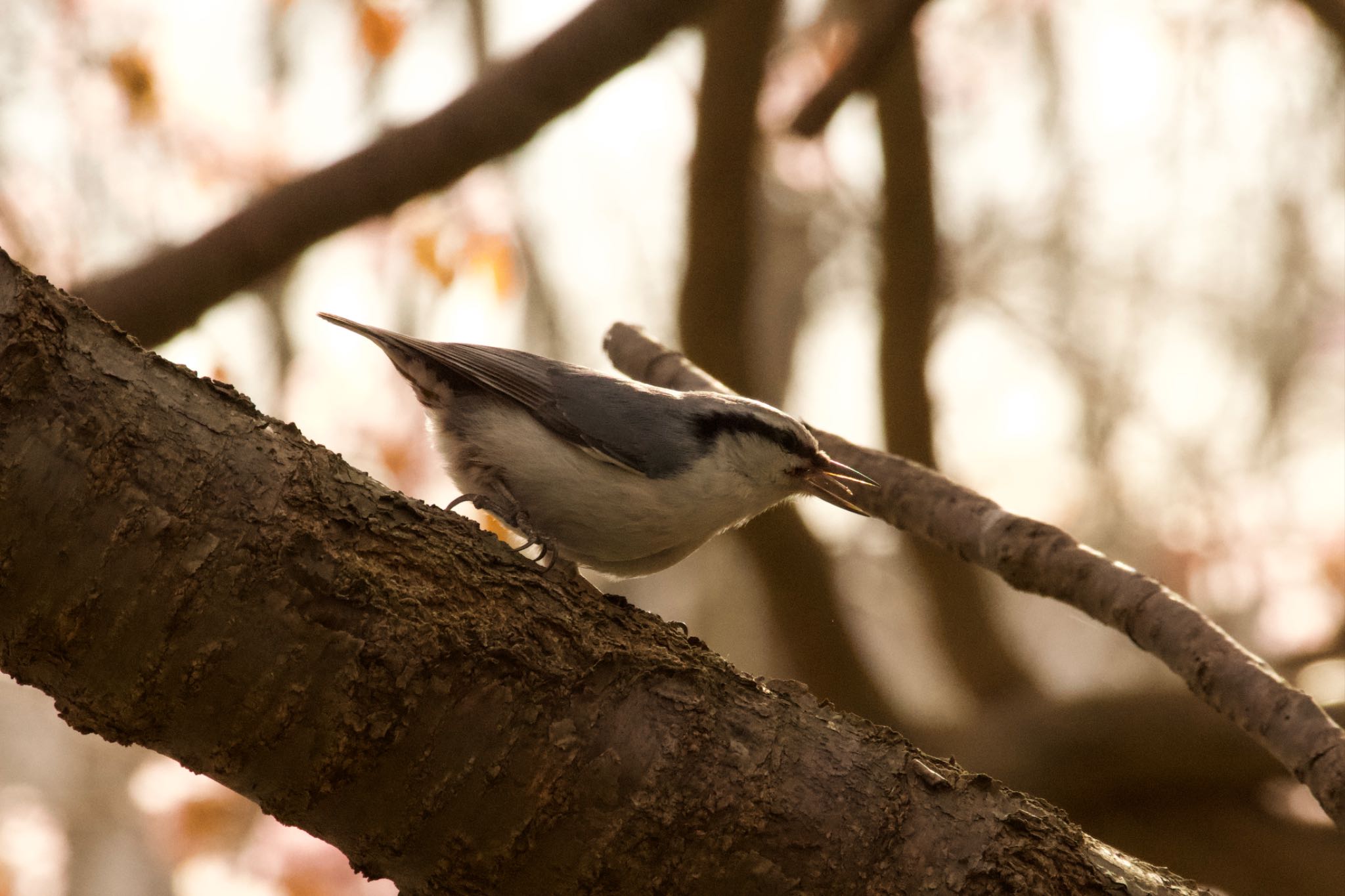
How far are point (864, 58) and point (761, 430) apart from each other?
1301mm

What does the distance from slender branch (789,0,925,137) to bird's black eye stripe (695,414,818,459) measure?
117 cm

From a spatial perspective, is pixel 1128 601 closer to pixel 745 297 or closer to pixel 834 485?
pixel 834 485

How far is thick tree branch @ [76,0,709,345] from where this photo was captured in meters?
2.69

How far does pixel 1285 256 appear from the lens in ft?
21.2

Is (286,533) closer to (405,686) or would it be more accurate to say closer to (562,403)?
(405,686)

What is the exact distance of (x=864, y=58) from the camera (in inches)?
128

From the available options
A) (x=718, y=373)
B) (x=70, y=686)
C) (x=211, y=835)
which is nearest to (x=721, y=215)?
(x=718, y=373)

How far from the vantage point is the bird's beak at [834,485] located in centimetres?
273

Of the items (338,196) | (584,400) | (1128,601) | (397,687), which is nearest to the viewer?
(397,687)

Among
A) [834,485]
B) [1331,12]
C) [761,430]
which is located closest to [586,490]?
[761,430]

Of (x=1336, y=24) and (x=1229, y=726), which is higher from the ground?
(x=1336, y=24)

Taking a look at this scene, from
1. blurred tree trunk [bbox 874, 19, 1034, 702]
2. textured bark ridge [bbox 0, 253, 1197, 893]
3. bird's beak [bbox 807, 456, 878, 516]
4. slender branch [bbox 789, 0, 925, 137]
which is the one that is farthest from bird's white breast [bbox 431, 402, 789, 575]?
blurred tree trunk [bbox 874, 19, 1034, 702]

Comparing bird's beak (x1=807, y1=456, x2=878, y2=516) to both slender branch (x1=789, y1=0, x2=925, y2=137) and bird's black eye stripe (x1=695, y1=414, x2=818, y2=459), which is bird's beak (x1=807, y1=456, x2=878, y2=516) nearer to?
bird's black eye stripe (x1=695, y1=414, x2=818, y2=459)

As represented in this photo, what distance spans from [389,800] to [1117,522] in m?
6.07
